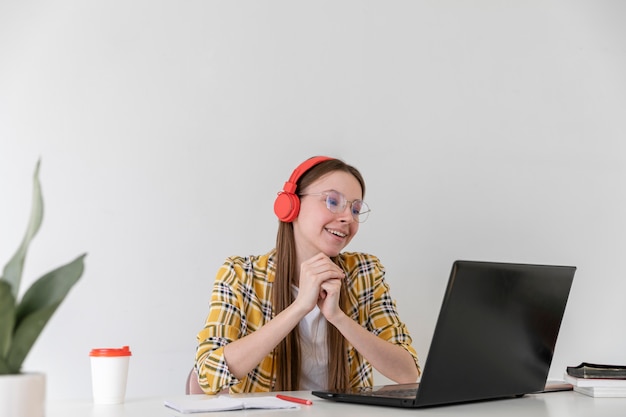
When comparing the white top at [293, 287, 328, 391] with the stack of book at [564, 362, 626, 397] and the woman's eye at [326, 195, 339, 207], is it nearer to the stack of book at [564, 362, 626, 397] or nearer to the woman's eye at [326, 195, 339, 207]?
the woman's eye at [326, 195, 339, 207]

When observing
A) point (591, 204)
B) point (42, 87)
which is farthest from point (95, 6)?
point (591, 204)

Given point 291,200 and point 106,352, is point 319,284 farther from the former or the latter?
point 106,352

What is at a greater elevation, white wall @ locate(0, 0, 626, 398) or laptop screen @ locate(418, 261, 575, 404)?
white wall @ locate(0, 0, 626, 398)

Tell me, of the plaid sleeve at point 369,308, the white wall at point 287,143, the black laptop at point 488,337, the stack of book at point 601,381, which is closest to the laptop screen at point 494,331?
the black laptop at point 488,337

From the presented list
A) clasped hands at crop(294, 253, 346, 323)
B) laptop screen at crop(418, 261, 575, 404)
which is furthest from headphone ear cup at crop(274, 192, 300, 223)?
laptop screen at crop(418, 261, 575, 404)

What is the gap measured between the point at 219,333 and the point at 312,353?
33 cm

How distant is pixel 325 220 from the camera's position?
90.2 inches

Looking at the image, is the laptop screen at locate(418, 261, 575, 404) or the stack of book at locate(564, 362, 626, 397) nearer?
the laptop screen at locate(418, 261, 575, 404)

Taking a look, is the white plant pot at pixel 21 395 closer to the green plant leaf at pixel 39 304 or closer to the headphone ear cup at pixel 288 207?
the green plant leaf at pixel 39 304

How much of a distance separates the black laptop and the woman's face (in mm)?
595

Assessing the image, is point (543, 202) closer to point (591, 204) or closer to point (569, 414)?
point (591, 204)

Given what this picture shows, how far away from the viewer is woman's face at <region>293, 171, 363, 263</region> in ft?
7.52

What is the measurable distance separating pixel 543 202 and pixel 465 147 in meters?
0.46

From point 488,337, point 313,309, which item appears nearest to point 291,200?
point 313,309
